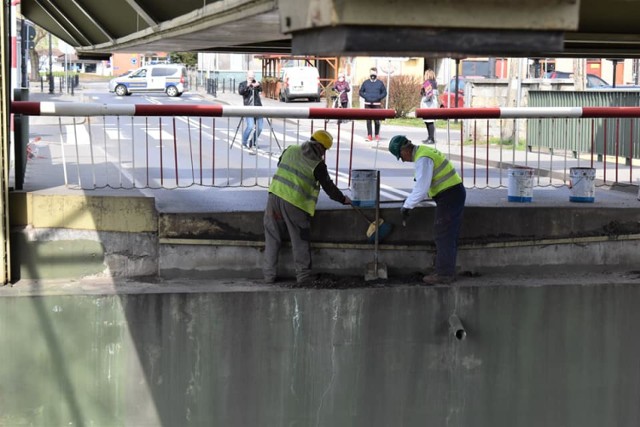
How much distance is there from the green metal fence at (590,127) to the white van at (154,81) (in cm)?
3714

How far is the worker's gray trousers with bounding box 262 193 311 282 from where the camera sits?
8.75 metres

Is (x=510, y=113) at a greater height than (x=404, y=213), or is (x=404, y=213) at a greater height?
(x=510, y=113)

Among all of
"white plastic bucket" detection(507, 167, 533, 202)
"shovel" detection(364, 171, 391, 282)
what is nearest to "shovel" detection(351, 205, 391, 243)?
"shovel" detection(364, 171, 391, 282)

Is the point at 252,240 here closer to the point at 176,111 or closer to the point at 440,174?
the point at 176,111

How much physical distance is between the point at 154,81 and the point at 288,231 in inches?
1938

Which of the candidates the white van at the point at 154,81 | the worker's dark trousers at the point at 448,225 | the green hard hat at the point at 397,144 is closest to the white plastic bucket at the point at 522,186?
the worker's dark trousers at the point at 448,225

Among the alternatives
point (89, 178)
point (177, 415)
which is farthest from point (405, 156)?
point (89, 178)

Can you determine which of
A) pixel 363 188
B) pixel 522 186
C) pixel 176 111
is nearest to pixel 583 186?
pixel 522 186

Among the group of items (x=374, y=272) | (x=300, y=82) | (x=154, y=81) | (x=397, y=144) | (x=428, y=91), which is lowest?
(x=374, y=272)

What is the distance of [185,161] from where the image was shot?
50.9ft

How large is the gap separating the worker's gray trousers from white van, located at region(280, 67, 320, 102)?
36.8 meters

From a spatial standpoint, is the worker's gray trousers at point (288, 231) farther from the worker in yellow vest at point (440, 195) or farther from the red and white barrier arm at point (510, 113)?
the red and white barrier arm at point (510, 113)

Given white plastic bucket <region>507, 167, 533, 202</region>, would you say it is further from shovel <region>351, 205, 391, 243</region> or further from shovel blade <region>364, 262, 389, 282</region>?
shovel blade <region>364, 262, 389, 282</region>

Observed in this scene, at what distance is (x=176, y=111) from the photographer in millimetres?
9219
